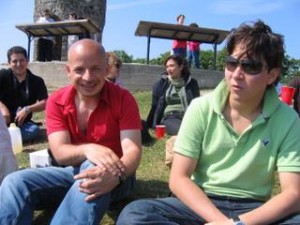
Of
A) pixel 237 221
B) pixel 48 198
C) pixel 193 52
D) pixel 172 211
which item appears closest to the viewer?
pixel 237 221

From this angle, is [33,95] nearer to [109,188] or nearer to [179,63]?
[179,63]

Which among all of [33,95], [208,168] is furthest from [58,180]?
[33,95]

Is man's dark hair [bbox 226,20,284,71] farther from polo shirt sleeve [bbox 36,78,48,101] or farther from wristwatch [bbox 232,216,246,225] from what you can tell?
polo shirt sleeve [bbox 36,78,48,101]

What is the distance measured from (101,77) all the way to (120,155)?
0.59m

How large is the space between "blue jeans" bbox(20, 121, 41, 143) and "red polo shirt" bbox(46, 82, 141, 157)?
364 centimetres

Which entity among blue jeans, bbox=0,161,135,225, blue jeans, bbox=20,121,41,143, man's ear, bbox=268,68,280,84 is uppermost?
man's ear, bbox=268,68,280,84

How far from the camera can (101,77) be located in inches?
138

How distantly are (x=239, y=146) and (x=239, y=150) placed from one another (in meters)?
0.02

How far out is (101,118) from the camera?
11.6 ft

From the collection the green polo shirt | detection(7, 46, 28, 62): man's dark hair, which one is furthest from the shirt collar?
detection(7, 46, 28, 62): man's dark hair

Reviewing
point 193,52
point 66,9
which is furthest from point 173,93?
point 66,9

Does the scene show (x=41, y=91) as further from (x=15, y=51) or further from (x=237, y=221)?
(x=237, y=221)

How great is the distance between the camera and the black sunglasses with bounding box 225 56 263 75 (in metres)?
2.89

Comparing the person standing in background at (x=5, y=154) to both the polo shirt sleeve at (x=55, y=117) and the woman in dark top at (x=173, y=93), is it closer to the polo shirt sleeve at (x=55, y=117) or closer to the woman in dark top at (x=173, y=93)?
the polo shirt sleeve at (x=55, y=117)
